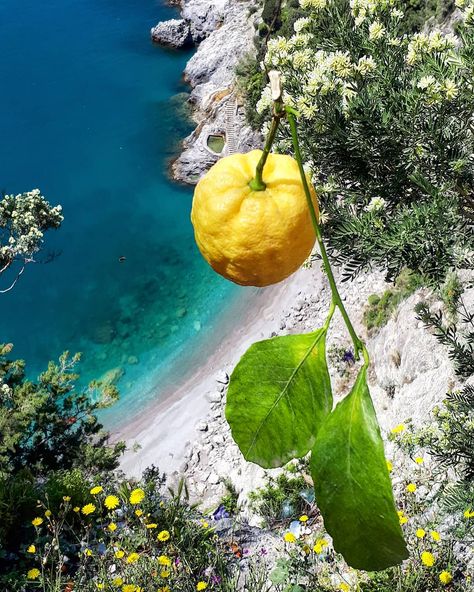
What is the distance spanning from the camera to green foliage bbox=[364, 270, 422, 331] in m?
9.01

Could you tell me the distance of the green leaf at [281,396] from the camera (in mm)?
526

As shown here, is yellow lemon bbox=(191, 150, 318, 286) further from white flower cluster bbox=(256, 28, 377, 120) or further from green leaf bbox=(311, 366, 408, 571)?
white flower cluster bbox=(256, 28, 377, 120)

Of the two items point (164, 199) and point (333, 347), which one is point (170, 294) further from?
point (333, 347)

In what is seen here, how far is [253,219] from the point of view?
0.64m

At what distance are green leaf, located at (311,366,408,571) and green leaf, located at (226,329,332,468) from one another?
0.05 m

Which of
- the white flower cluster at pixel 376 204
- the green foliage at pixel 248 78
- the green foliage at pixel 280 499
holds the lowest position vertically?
the green foliage at pixel 280 499

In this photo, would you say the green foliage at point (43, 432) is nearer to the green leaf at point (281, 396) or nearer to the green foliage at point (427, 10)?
the green leaf at point (281, 396)

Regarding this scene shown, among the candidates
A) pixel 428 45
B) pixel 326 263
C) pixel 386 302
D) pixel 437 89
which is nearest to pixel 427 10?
pixel 386 302

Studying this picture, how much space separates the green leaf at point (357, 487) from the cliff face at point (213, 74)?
15.0m

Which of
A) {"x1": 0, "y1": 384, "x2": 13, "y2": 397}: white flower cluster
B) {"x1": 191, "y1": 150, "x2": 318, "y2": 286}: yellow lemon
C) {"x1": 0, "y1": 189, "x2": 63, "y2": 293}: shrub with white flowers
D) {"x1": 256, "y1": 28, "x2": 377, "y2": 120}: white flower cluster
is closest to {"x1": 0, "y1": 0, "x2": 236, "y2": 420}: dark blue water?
{"x1": 0, "y1": 384, "x2": 13, "y2": 397}: white flower cluster

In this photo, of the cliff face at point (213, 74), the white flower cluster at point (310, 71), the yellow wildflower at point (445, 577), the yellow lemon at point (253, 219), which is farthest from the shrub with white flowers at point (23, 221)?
the cliff face at point (213, 74)

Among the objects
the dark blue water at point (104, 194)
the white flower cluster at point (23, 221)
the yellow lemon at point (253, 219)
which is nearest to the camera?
the yellow lemon at point (253, 219)

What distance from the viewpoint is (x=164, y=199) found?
51.4 ft

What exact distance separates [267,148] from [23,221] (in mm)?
7174
